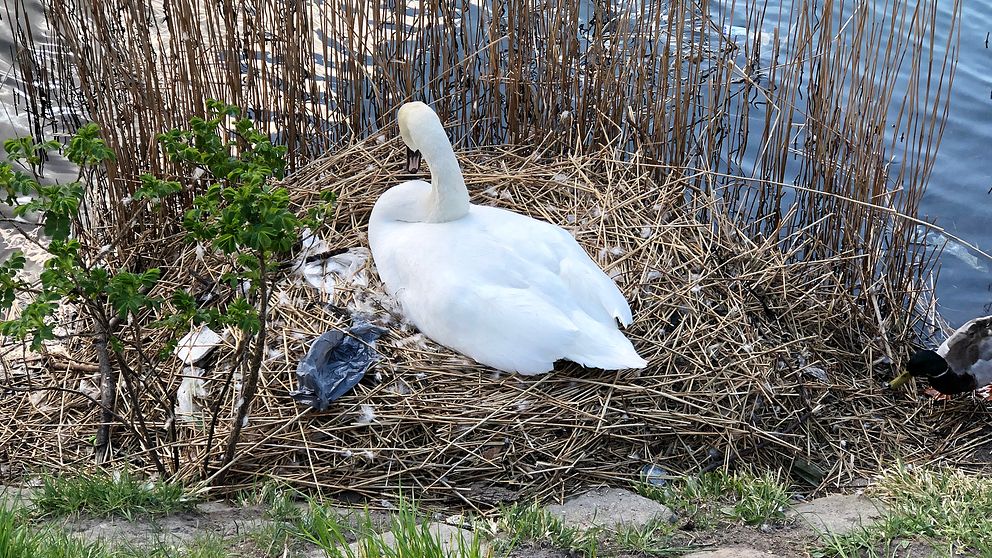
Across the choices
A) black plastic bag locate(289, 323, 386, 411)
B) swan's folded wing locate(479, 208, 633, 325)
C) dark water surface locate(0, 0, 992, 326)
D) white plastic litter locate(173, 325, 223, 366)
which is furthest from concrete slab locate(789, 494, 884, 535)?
dark water surface locate(0, 0, 992, 326)

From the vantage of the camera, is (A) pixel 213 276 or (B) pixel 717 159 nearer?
(A) pixel 213 276

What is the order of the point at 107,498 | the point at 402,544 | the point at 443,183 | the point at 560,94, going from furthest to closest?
the point at 560,94 < the point at 443,183 < the point at 107,498 < the point at 402,544

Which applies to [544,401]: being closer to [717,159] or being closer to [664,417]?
[664,417]

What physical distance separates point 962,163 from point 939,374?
3389 millimetres

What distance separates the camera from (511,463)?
11.9ft

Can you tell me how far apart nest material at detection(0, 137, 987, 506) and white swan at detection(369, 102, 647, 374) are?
0.16 meters

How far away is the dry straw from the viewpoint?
3688mm

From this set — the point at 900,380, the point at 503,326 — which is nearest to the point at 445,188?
the point at 503,326

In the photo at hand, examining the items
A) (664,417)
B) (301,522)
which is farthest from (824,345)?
(301,522)

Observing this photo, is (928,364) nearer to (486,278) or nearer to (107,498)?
(486,278)

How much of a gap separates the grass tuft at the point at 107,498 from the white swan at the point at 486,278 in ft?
3.95

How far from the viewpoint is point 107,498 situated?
10.2ft

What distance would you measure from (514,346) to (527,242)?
0.52 m

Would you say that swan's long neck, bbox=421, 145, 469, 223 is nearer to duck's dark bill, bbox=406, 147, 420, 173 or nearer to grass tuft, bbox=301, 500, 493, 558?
duck's dark bill, bbox=406, 147, 420, 173
